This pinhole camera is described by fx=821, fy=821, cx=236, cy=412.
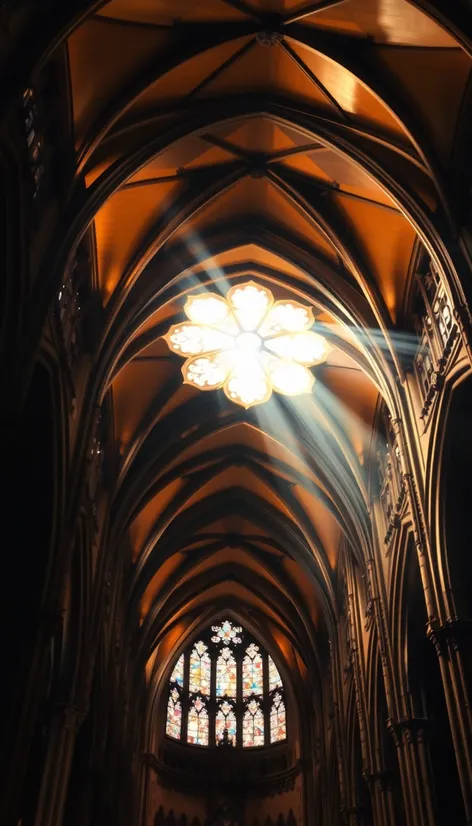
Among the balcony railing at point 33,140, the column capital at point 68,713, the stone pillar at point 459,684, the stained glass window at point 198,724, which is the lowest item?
the stone pillar at point 459,684

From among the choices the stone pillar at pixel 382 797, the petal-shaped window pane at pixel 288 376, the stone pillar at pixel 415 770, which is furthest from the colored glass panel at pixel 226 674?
the stone pillar at pixel 415 770

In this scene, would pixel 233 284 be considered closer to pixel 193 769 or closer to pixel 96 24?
pixel 96 24

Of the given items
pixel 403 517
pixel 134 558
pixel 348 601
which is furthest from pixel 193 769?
pixel 403 517

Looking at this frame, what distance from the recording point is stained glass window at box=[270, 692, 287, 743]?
26625 mm

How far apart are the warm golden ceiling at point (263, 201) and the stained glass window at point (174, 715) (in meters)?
7.33

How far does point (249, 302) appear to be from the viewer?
16.9 meters

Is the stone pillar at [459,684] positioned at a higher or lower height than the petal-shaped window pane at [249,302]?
lower

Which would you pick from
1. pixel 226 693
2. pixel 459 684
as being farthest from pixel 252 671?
pixel 459 684

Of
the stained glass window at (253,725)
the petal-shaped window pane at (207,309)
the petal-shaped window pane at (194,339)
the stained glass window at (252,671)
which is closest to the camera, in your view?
the petal-shaped window pane at (207,309)

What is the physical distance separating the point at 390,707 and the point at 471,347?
7.14 meters

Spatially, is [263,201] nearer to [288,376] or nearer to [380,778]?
[288,376]

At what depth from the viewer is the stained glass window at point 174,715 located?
26.5 metres

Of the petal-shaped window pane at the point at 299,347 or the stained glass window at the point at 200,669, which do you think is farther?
the stained glass window at the point at 200,669

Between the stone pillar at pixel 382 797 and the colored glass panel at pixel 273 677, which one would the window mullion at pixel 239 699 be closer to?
the colored glass panel at pixel 273 677
